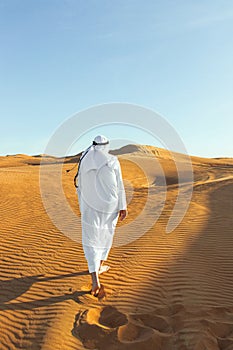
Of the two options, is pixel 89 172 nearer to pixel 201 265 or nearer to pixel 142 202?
pixel 201 265

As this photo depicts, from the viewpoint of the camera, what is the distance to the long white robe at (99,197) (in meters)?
5.63

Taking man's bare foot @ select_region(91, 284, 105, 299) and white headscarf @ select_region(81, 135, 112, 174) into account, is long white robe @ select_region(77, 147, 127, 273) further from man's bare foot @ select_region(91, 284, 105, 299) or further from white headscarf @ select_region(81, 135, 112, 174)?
man's bare foot @ select_region(91, 284, 105, 299)

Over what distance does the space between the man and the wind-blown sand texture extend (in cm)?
68

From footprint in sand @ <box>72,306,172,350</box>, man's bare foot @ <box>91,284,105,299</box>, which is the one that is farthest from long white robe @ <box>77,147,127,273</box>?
footprint in sand @ <box>72,306,172,350</box>

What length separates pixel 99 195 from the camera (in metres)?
5.70

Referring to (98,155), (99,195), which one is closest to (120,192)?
(99,195)

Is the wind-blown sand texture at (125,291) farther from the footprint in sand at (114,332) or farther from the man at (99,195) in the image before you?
the man at (99,195)

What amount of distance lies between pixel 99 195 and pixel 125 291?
146 centimetres

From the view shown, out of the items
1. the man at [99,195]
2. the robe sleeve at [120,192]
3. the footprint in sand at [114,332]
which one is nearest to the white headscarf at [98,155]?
the man at [99,195]

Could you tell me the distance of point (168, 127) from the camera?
29.7 ft

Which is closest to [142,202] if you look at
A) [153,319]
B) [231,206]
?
[231,206]

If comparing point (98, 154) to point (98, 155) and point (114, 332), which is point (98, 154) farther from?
point (114, 332)

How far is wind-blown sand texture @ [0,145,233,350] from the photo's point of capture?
421 cm

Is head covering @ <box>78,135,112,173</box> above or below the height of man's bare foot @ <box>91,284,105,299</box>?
above
